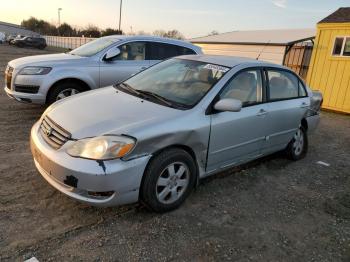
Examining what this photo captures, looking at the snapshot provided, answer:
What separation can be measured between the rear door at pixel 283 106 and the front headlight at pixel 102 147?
225cm

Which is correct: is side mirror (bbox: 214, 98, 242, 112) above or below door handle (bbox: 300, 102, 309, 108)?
above

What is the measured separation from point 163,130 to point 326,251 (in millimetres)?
1971

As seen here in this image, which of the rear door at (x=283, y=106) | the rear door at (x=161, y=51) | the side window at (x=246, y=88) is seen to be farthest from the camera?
the rear door at (x=161, y=51)

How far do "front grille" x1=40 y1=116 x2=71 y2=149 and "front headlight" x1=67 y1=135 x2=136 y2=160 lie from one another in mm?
179

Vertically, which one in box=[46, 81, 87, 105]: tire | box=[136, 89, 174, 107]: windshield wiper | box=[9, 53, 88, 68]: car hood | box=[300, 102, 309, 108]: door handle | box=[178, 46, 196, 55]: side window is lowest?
box=[46, 81, 87, 105]: tire

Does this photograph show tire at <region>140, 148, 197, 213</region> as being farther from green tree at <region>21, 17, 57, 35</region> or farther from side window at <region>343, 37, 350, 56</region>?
green tree at <region>21, 17, 57, 35</region>

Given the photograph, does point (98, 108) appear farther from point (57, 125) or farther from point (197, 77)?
point (197, 77)

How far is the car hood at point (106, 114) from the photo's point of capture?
123 inches

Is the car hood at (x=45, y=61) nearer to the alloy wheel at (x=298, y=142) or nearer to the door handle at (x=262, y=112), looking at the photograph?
the door handle at (x=262, y=112)

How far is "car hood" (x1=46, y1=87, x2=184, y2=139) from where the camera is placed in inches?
123

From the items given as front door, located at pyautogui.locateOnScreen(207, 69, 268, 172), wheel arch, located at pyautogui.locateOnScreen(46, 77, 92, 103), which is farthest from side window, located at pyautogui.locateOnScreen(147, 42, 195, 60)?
front door, located at pyautogui.locateOnScreen(207, 69, 268, 172)

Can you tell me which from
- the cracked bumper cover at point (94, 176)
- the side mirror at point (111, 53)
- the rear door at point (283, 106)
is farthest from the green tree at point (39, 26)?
the cracked bumper cover at point (94, 176)

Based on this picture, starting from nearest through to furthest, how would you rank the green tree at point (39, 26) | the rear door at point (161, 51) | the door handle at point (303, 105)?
the door handle at point (303, 105)
the rear door at point (161, 51)
the green tree at point (39, 26)

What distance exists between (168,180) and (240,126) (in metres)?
1.21
